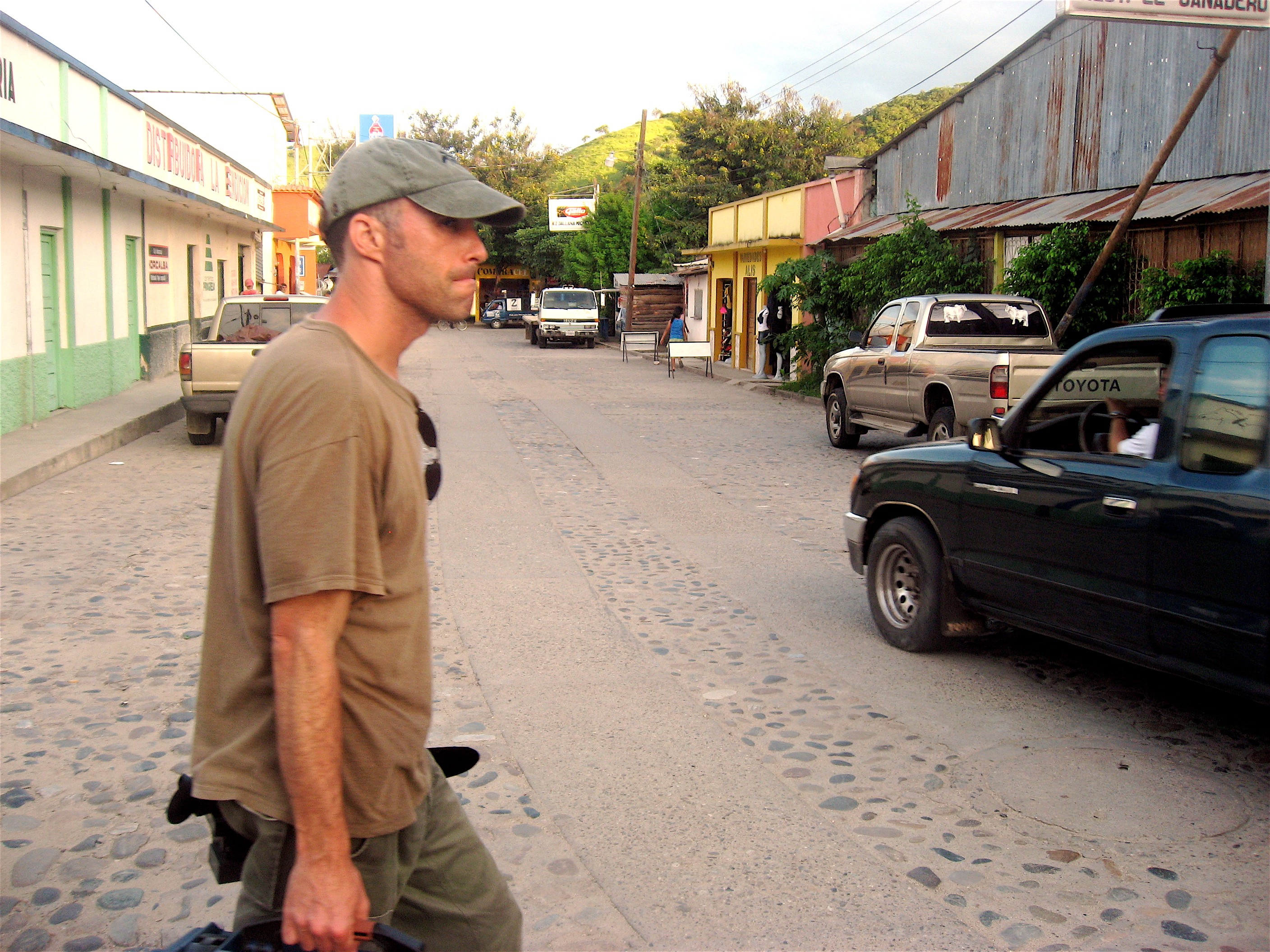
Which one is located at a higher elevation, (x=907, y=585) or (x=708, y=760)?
(x=907, y=585)

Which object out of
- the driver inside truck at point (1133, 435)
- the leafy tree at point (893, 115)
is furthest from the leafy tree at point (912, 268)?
the leafy tree at point (893, 115)

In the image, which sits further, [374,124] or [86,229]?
[374,124]

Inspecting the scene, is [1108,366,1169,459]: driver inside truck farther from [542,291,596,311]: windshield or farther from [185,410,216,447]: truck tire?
[542,291,596,311]: windshield

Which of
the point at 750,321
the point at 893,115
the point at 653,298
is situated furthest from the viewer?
the point at 893,115

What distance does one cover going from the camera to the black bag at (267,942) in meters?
1.91

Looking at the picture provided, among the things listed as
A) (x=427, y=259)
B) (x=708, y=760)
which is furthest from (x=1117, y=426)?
(x=427, y=259)

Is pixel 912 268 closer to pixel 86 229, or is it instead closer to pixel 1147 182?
pixel 1147 182

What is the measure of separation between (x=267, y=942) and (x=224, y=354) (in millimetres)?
13045

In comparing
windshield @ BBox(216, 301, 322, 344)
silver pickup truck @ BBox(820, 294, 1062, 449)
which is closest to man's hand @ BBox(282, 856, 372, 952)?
silver pickup truck @ BBox(820, 294, 1062, 449)

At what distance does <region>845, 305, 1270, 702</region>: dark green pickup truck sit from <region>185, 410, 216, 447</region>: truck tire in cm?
1020

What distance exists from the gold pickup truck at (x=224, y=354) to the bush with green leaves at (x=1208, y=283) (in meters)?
9.57

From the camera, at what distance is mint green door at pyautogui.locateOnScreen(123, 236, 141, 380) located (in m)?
21.2

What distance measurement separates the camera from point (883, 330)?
14.8 m

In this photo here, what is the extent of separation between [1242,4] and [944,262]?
30.2 feet
